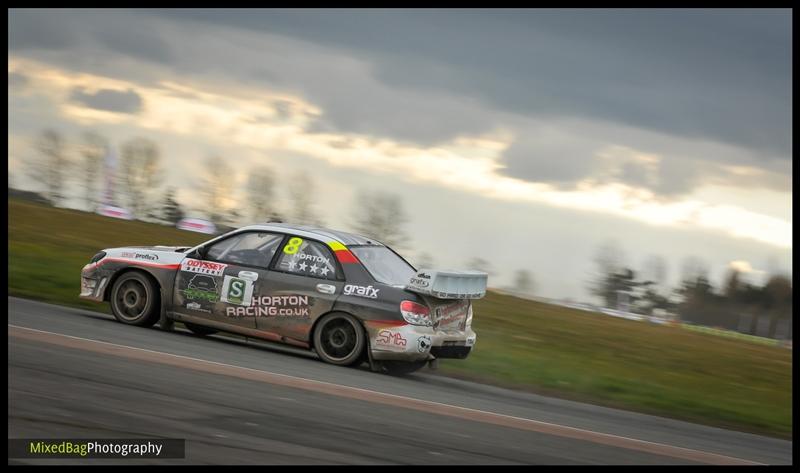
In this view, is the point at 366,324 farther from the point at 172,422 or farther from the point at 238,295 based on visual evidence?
the point at 172,422

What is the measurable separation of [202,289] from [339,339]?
1.80 meters

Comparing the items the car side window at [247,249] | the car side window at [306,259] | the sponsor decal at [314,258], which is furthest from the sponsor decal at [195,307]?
the sponsor decal at [314,258]

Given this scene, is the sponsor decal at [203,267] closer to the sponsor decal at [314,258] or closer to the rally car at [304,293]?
the rally car at [304,293]

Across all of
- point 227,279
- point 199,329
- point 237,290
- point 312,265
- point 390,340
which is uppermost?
point 312,265

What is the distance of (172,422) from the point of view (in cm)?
661

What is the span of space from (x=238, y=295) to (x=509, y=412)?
12.0 feet

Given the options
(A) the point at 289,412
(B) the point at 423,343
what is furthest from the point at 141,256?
(A) the point at 289,412

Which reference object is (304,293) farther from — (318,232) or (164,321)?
(164,321)

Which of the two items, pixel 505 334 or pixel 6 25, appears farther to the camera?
pixel 505 334

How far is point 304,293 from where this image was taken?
10.9 metres

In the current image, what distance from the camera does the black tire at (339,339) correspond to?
10.7 metres

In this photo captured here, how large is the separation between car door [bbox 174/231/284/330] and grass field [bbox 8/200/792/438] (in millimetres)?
2825

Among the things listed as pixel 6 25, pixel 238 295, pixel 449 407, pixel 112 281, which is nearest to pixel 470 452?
pixel 449 407

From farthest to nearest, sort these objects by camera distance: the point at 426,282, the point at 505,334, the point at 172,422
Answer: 1. the point at 505,334
2. the point at 426,282
3. the point at 172,422
